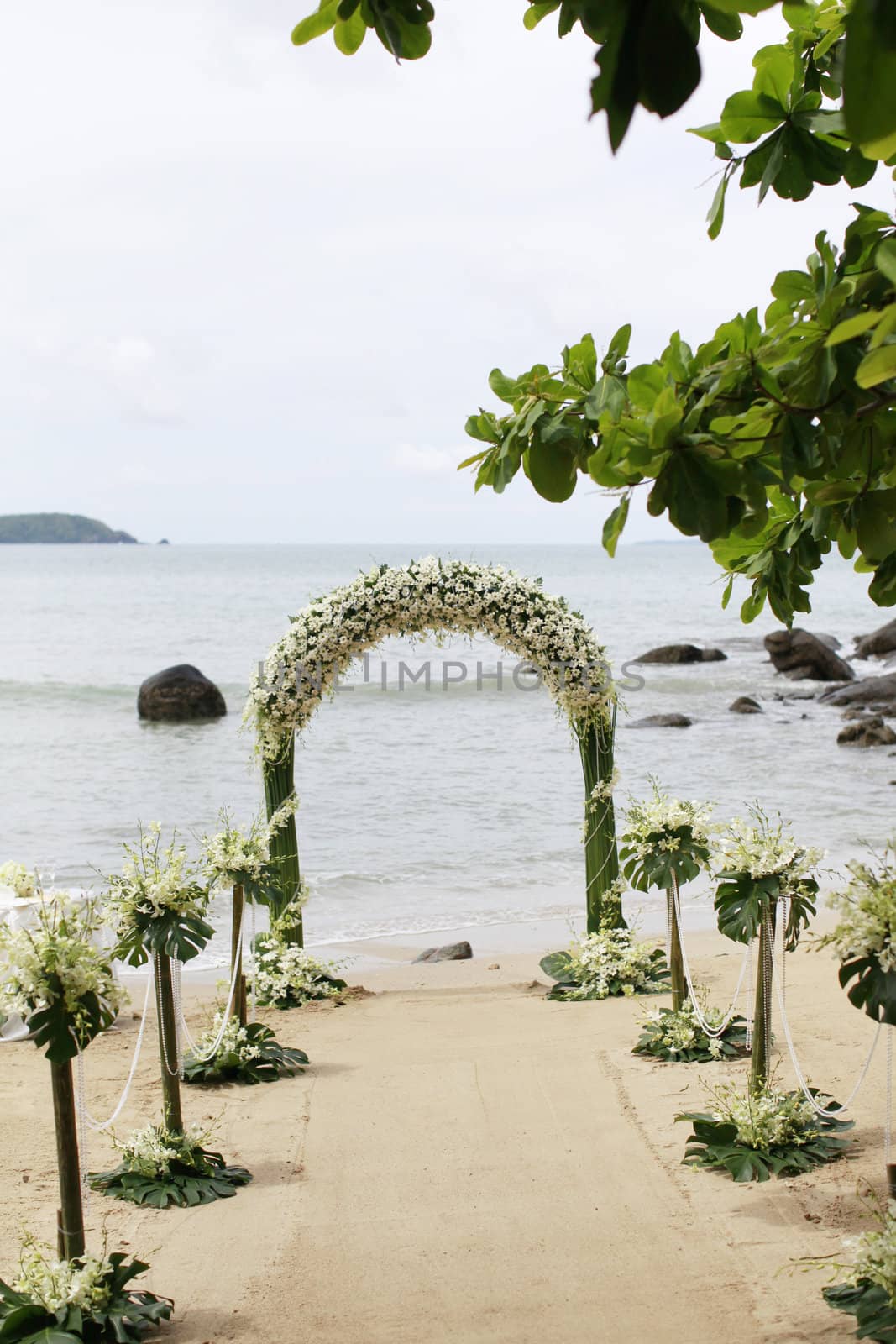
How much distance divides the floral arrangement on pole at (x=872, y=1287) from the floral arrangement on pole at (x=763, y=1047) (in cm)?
116

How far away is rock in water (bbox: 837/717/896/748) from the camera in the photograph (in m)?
19.2

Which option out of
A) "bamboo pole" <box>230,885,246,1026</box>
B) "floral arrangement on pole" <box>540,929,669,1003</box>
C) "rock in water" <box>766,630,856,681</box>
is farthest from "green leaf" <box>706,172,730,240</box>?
"rock in water" <box>766,630,856,681</box>

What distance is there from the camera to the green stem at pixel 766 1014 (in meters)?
4.90

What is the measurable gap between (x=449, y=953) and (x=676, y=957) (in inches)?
130

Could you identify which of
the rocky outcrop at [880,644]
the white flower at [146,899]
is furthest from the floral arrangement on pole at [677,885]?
the rocky outcrop at [880,644]

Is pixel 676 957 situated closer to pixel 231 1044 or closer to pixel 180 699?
pixel 231 1044

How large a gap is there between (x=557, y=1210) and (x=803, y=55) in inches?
155

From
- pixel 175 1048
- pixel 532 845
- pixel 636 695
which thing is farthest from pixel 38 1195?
pixel 636 695

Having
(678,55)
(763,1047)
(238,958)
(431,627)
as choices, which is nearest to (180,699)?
(431,627)

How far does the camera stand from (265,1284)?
4023mm

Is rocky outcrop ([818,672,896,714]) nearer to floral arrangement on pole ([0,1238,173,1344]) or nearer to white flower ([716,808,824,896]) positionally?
white flower ([716,808,824,896])

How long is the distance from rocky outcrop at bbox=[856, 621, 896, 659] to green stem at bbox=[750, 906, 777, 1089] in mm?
28832

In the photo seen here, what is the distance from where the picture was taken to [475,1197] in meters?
4.73

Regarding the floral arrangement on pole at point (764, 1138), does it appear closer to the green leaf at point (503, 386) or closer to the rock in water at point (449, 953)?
the green leaf at point (503, 386)
